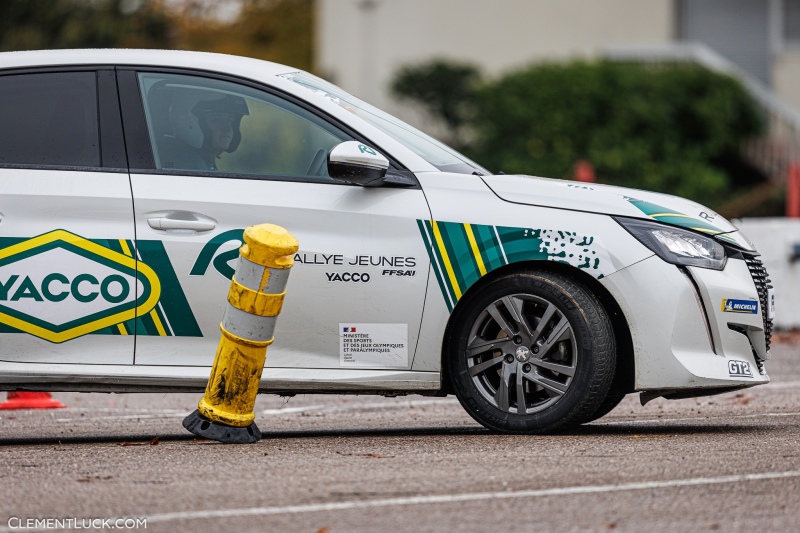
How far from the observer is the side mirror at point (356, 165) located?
6.77 metres

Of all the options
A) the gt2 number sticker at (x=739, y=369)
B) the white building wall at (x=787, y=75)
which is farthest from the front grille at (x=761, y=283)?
the white building wall at (x=787, y=75)

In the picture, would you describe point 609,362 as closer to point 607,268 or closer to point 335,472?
point 607,268

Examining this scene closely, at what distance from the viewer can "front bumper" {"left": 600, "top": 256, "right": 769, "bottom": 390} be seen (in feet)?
22.1

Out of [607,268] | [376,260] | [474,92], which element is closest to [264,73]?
[376,260]

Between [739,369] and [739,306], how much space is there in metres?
0.29

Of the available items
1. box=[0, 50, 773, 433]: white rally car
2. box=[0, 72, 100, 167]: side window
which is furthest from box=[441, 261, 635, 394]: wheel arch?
box=[0, 72, 100, 167]: side window

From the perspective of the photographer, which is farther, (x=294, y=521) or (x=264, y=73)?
(x=264, y=73)

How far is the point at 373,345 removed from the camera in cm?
688

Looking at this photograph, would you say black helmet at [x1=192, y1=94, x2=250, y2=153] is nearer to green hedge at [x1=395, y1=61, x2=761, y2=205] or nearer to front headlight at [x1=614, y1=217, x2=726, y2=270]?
front headlight at [x1=614, y1=217, x2=726, y2=270]

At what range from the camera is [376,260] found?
6840 millimetres

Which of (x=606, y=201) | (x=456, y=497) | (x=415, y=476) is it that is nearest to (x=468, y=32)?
(x=606, y=201)

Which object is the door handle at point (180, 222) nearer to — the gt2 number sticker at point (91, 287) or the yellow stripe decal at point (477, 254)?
the gt2 number sticker at point (91, 287)

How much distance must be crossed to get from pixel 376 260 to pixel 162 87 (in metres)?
1.37

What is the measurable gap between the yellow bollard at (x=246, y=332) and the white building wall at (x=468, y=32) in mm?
20439
